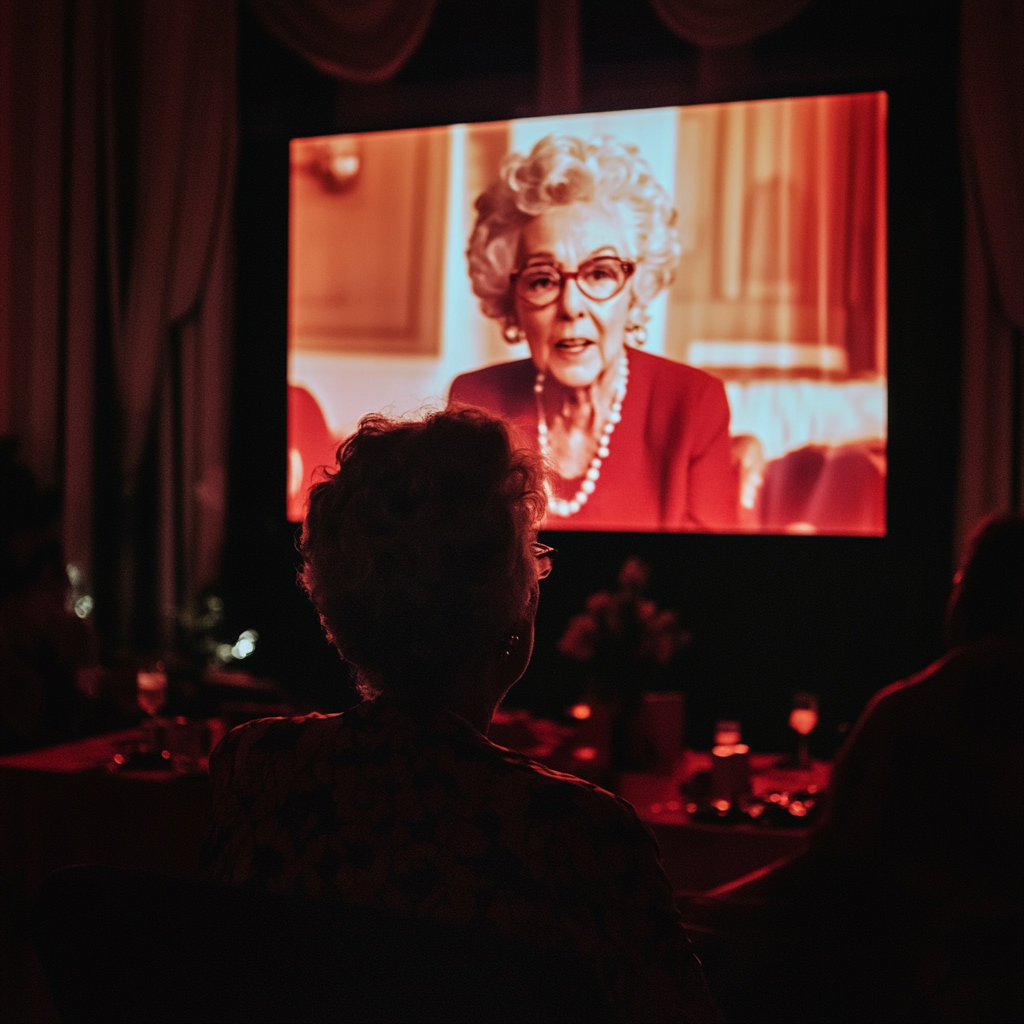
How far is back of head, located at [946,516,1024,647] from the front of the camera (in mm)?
1771

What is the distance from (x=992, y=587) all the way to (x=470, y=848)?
113cm

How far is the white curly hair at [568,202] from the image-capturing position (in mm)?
4504

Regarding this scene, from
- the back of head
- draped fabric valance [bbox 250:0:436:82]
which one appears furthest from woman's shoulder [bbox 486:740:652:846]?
draped fabric valance [bbox 250:0:436:82]

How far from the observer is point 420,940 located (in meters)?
0.82

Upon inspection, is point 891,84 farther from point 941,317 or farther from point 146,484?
point 146,484

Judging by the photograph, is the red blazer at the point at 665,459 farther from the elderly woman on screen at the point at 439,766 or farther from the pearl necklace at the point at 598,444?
the elderly woman on screen at the point at 439,766

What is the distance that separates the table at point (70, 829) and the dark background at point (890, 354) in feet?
6.74

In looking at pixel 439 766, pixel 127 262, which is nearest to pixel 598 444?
pixel 127 262

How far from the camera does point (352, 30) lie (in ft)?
15.3

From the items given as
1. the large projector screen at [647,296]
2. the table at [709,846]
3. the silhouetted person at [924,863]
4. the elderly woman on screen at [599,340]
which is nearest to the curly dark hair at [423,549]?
the silhouetted person at [924,863]

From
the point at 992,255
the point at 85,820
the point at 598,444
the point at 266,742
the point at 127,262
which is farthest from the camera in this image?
the point at 127,262

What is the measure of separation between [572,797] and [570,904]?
0.10 m

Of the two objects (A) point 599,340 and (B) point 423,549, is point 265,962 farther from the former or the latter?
(A) point 599,340

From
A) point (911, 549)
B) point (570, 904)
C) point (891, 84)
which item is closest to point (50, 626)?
point (570, 904)
